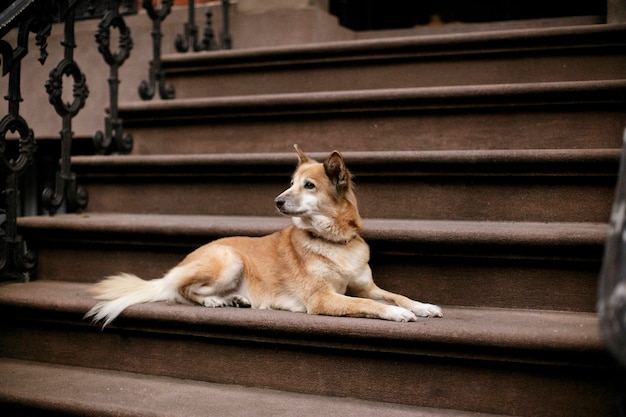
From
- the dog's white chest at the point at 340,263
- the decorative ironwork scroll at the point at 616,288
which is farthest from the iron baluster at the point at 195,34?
the decorative ironwork scroll at the point at 616,288

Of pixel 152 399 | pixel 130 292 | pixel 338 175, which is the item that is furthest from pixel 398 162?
pixel 152 399

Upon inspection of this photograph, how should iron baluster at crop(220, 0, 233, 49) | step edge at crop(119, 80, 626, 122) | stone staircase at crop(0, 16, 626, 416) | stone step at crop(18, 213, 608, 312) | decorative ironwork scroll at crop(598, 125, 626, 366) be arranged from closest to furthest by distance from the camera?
decorative ironwork scroll at crop(598, 125, 626, 366) → stone staircase at crop(0, 16, 626, 416) → stone step at crop(18, 213, 608, 312) → step edge at crop(119, 80, 626, 122) → iron baluster at crop(220, 0, 233, 49)

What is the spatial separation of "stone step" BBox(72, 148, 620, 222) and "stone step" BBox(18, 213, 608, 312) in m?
0.10

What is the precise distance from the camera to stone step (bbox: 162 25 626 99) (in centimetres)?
310

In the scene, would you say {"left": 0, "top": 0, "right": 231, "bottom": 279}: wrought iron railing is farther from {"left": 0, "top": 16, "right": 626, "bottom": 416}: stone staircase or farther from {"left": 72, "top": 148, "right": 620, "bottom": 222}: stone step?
{"left": 72, "top": 148, "right": 620, "bottom": 222}: stone step

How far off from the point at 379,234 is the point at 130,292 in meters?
0.98

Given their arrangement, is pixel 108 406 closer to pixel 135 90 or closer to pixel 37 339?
pixel 37 339

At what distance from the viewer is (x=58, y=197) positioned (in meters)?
3.08

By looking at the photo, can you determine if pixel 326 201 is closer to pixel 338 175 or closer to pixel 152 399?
pixel 338 175

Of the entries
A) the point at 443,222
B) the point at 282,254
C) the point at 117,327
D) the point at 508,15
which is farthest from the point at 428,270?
the point at 508,15

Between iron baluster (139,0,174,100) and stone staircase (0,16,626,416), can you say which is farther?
iron baluster (139,0,174,100)

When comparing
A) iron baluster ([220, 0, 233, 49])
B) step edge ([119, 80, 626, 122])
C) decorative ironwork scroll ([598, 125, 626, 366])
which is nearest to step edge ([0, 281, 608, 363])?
decorative ironwork scroll ([598, 125, 626, 366])

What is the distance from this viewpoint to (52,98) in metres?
3.04

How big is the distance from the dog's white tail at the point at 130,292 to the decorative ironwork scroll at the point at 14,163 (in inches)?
21.7
